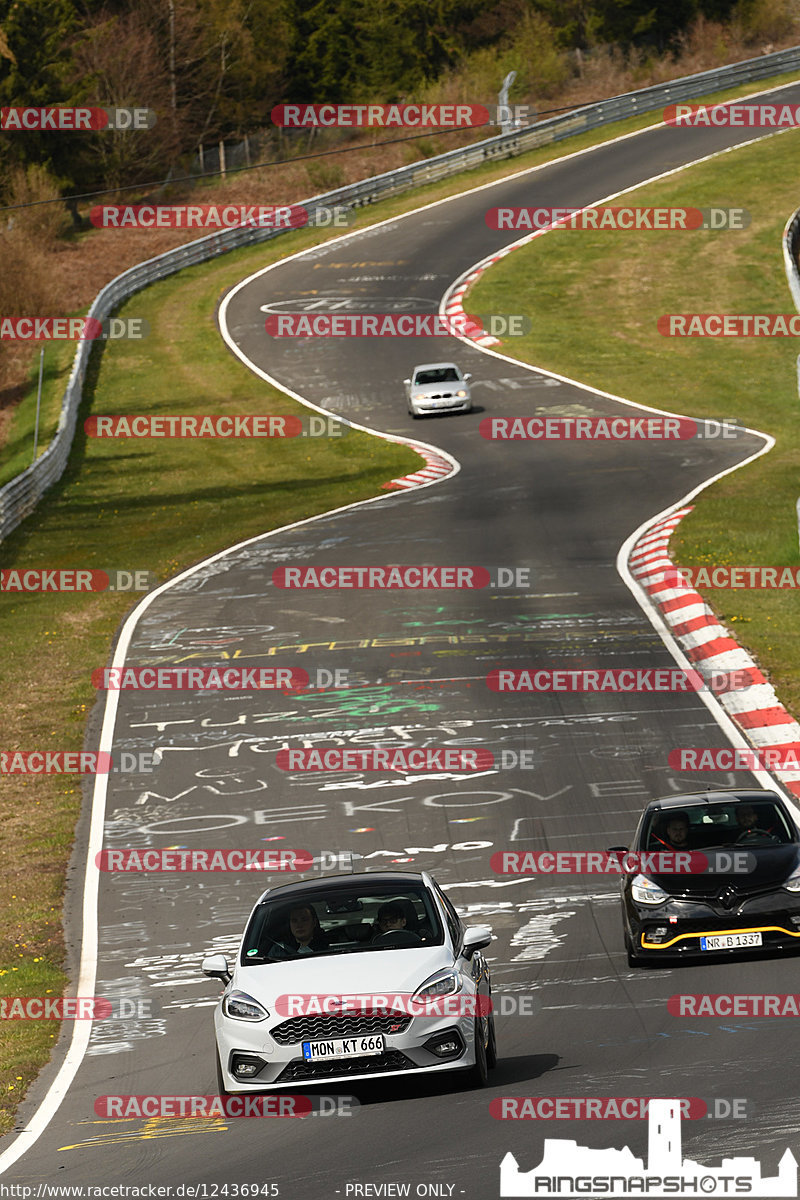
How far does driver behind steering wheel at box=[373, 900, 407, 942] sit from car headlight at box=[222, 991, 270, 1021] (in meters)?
1.07

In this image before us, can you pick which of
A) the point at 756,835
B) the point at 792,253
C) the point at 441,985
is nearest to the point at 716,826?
the point at 756,835

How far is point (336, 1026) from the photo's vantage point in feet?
35.7

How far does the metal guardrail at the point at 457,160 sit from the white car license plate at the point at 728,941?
4163 centimetres

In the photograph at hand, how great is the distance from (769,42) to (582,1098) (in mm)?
85664

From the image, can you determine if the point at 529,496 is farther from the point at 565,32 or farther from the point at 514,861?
the point at 565,32

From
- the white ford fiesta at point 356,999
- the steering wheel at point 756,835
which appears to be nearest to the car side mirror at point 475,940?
the white ford fiesta at point 356,999

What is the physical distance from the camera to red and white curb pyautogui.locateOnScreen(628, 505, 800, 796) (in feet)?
68.3

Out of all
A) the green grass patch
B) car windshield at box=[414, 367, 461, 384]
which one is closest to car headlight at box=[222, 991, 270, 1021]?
the green grass patch

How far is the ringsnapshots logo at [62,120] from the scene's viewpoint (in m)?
74.3

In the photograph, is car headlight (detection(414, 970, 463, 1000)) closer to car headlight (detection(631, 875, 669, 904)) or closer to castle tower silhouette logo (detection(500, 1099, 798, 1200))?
castle tower silhouette logo (detection(500, 1099, 798, 1200))

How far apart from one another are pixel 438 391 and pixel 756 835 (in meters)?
31.9

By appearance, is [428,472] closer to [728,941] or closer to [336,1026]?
[728,941]

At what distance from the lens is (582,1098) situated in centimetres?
1033

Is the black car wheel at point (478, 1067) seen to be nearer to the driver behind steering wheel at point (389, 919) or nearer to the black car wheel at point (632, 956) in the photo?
the driver behind steering wheel at point (389, 919)
